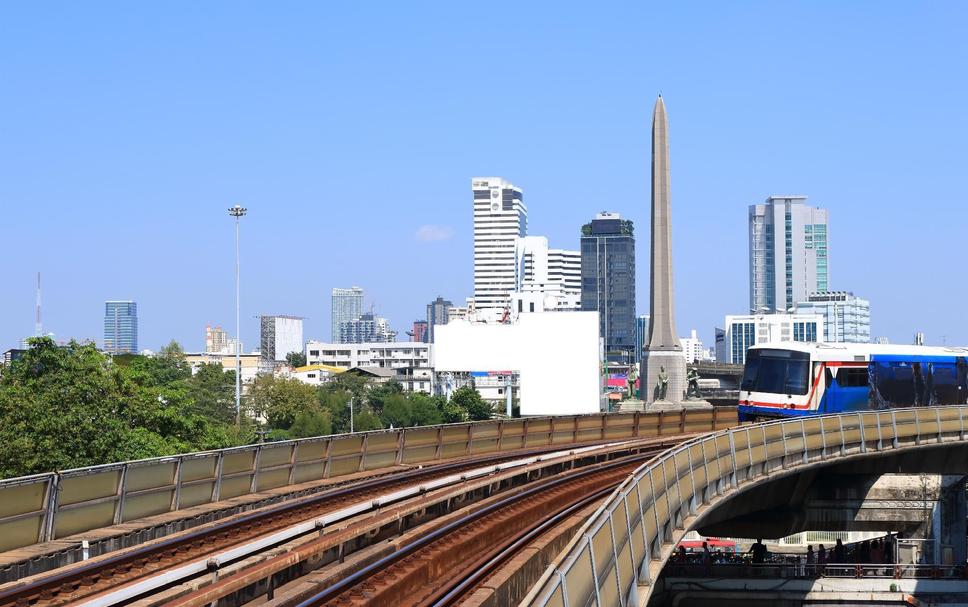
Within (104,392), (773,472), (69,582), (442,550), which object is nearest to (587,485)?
(773,472)

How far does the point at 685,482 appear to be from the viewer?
2608 centimetres

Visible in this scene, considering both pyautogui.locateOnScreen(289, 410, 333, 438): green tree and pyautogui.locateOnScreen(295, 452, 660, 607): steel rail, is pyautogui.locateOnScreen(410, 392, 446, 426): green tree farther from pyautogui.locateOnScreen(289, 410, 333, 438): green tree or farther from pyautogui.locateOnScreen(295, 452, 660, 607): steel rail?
pyautogui.locateOnScreen(295, 452, 660, 607): steel rail

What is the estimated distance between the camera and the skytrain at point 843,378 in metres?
48.7

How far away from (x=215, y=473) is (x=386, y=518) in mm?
4864

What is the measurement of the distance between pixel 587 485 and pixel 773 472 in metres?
5.31

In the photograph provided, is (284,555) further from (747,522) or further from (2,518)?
(747,522)

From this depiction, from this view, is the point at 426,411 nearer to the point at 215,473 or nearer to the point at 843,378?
the point at 843,378

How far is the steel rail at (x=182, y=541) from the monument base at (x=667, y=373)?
90.2 meters

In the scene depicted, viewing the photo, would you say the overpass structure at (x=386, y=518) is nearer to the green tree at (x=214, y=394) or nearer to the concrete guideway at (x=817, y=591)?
the concrete guideway at (x=817, y=591)

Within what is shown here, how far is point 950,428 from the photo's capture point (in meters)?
44.8

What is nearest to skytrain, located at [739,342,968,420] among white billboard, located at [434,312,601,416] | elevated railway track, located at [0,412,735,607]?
elevated railway track, located at [0,412,735,607]

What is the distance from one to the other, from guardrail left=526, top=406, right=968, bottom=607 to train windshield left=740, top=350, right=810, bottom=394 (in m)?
5.78

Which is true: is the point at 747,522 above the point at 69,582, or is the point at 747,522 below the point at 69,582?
below

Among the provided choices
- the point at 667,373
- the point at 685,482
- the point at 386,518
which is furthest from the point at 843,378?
the point at 667,373
